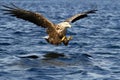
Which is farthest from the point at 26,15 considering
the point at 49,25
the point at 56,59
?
the point at 56,59

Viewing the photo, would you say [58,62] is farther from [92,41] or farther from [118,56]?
[92,41]

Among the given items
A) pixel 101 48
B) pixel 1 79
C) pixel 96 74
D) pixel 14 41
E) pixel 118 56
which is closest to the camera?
pixel 1 79

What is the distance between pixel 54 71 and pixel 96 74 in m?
1.42

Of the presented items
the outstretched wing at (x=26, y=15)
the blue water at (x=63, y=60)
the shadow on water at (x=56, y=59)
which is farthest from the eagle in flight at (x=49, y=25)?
the blue water at (x=63, y=60)

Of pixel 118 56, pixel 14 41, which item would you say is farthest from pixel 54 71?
pixel 14 41

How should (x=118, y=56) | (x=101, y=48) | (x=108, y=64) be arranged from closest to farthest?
(x=108, y=64) < (x=118, y=56) < (x=101, y=48)

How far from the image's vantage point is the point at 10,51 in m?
20.7

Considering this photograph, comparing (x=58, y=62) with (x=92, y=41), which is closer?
(x=58, y=62)

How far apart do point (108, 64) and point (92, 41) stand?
7838mm

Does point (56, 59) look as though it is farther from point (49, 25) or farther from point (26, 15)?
point (26, 15)

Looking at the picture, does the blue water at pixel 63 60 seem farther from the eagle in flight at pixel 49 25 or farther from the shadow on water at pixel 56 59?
the eagle in flight at pixel 49 25

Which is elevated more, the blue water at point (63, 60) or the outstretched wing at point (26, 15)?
the outstretched wing at point (26, 15)

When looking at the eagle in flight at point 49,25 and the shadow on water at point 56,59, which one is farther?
the eagle in flight at point 49,25

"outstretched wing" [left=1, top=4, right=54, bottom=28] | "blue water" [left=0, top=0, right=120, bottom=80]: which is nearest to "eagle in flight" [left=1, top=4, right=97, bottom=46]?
"outstretched wing" [left=1, top=4, right=54, bottom=28]
